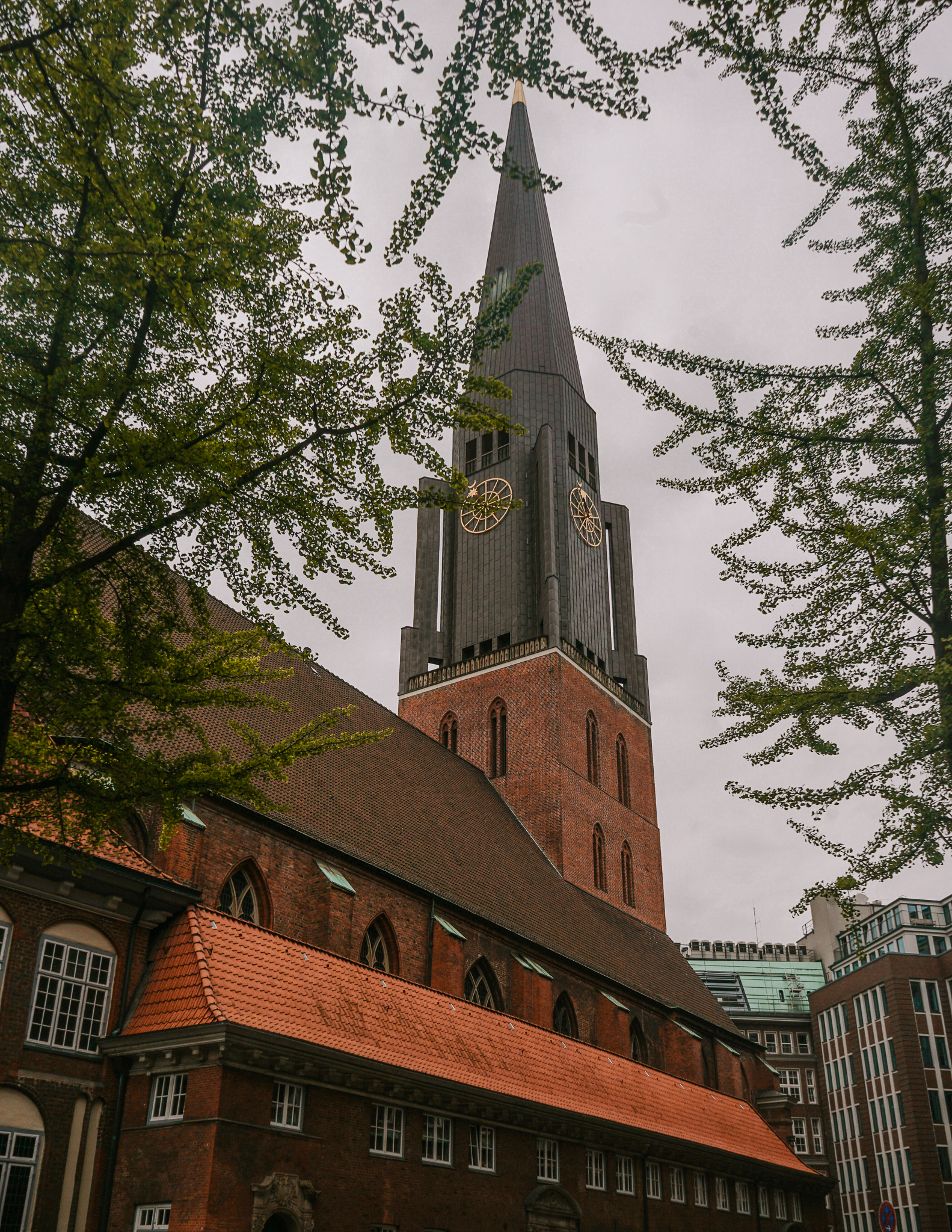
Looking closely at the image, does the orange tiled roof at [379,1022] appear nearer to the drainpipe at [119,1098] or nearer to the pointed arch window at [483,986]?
the drainpipe at [119,1098]

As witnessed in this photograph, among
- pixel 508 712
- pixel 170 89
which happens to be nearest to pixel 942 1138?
pixel 508 712

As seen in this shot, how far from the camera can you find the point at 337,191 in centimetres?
1030

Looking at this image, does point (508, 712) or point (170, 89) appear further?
point (508, 712)

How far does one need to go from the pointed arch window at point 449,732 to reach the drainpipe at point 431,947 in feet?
56.0

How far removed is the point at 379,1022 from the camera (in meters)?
19.6

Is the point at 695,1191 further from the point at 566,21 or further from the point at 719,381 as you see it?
the point at 566,21

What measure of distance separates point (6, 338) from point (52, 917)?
9377mm

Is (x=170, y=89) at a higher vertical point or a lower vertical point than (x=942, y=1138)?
higher

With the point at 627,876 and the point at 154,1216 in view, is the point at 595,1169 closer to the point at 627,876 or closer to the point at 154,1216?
the point at 154,1216

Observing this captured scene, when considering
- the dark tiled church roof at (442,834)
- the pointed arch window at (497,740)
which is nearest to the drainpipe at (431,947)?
the dark tiled church roof at (442,834)

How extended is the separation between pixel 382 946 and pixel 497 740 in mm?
17828

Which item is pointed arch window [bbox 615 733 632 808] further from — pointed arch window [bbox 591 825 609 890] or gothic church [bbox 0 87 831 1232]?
pointed arch window [bbox 591 825 609 890]

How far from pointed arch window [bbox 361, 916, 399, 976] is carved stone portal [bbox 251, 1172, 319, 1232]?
27.2ft

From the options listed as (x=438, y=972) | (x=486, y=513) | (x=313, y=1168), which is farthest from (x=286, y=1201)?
(x=486, y=513)
